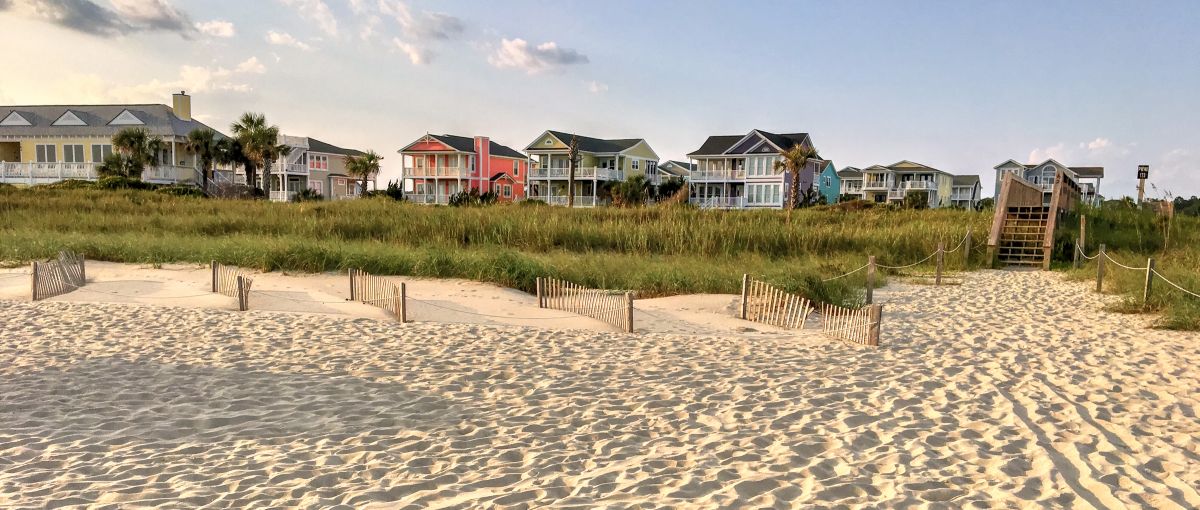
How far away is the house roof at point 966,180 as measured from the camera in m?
66.8

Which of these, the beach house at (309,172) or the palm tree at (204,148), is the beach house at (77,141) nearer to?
the palm tree at (204,148)

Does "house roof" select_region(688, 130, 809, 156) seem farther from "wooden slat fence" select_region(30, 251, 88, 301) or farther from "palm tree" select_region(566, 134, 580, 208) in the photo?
"wooden slat fence" select_region(30, 251, 88, 301)

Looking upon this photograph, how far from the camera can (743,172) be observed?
46594 mm

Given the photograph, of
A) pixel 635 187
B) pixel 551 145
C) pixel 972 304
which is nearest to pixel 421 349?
pixel 972 304

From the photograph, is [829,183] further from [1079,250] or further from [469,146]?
[1079,250]

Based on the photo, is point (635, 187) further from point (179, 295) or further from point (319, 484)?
point (319, 484)

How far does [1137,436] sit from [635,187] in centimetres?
3811

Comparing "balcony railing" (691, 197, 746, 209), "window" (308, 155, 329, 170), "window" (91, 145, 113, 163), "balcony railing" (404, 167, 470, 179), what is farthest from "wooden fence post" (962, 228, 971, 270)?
"window" (91, 145, 113, 163)

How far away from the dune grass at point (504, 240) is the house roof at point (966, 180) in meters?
46.5

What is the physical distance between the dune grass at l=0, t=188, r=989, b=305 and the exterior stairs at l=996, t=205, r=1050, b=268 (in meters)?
0.74

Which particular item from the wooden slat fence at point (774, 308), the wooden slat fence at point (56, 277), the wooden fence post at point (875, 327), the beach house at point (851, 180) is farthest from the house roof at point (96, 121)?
the beach house at point (851, 180)

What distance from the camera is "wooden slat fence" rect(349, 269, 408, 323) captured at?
10.5 meters

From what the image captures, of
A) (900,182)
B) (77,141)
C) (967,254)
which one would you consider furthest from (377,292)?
(900,182)

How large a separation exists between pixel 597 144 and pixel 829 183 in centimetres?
1894
